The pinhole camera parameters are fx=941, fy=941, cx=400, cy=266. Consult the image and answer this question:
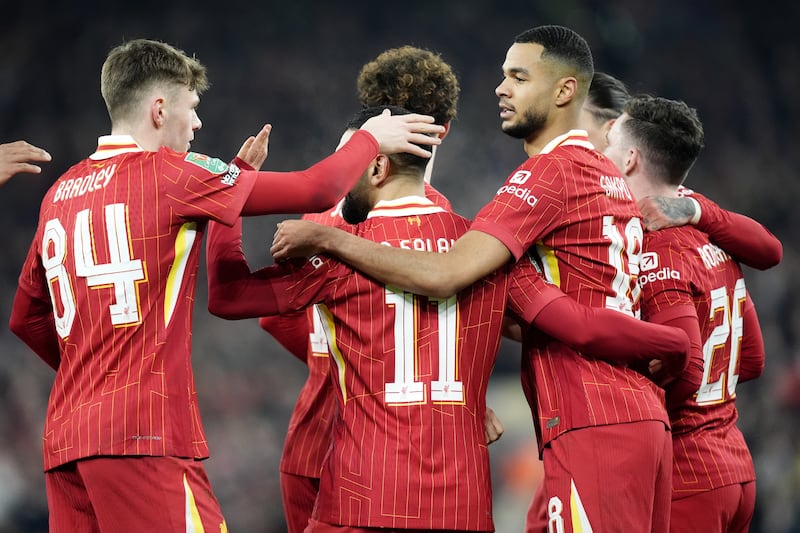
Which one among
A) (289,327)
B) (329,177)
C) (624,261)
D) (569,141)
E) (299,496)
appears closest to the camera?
(329,177)

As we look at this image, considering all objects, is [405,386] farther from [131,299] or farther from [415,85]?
[415,85]

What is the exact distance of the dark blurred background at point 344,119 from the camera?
854cm

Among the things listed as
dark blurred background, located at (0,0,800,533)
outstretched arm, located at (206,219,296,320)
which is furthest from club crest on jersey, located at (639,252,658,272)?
dark blurred background, located at (0,0,800,533)

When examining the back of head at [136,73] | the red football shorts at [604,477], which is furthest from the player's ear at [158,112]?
the red football shorts at [604,477]

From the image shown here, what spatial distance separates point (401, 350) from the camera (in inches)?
123

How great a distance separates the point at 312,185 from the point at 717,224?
6.03ft

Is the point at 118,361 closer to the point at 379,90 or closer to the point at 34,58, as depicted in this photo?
the point at 379,90

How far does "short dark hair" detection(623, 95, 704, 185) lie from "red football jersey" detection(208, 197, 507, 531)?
1.20 metres

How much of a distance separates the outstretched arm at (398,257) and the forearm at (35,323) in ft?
3.31

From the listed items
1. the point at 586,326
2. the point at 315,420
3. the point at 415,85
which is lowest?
the point at 315,420

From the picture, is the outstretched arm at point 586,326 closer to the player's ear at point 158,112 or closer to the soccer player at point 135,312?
the soccer player at point 135,312

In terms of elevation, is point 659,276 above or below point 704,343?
above

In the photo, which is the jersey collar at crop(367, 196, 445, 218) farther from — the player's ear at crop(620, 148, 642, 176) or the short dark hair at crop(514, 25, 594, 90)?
the player's ear at crop(620, 148, 642, 176)

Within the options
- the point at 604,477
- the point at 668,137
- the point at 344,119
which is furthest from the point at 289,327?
the point at 344,119
